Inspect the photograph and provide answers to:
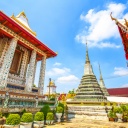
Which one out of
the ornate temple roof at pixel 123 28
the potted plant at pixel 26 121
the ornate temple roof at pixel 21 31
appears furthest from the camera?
the ornate temple roof at pixel 21 31

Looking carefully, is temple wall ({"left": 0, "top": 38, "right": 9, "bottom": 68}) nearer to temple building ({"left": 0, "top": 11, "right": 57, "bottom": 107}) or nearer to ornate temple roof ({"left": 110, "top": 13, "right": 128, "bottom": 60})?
temple building ({"left": 0, "top": 11, "right": 57, "bottom": 107})

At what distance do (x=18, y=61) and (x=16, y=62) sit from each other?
32cm

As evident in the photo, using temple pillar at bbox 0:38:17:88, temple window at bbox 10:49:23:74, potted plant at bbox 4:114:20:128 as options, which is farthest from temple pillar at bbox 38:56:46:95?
potted plant at bbox 4:114:20:128

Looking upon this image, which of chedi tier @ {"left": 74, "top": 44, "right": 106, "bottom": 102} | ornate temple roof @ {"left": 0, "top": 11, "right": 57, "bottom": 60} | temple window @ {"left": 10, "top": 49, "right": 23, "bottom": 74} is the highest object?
ornate temple roof @ {"left": 0, "top": 11, "right": 57, "bottom": 60}

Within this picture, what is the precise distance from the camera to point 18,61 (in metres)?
17.3

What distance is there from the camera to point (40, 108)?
12094mm

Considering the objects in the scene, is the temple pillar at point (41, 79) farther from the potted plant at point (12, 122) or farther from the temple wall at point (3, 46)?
the potted plant at point (12, 122)

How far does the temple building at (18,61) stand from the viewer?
12.3 metres

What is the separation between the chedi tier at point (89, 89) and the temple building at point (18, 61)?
6.32 meters

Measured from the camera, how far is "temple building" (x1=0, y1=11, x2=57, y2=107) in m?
12.3

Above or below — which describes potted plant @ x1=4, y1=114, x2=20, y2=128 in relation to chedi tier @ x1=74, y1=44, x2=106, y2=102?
below

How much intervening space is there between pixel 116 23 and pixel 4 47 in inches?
495

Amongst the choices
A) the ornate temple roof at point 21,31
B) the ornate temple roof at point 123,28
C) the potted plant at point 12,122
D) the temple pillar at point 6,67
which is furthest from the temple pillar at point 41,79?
the ornate temple roof at point 123,28

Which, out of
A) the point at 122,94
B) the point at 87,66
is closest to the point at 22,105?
the point at 87,66
